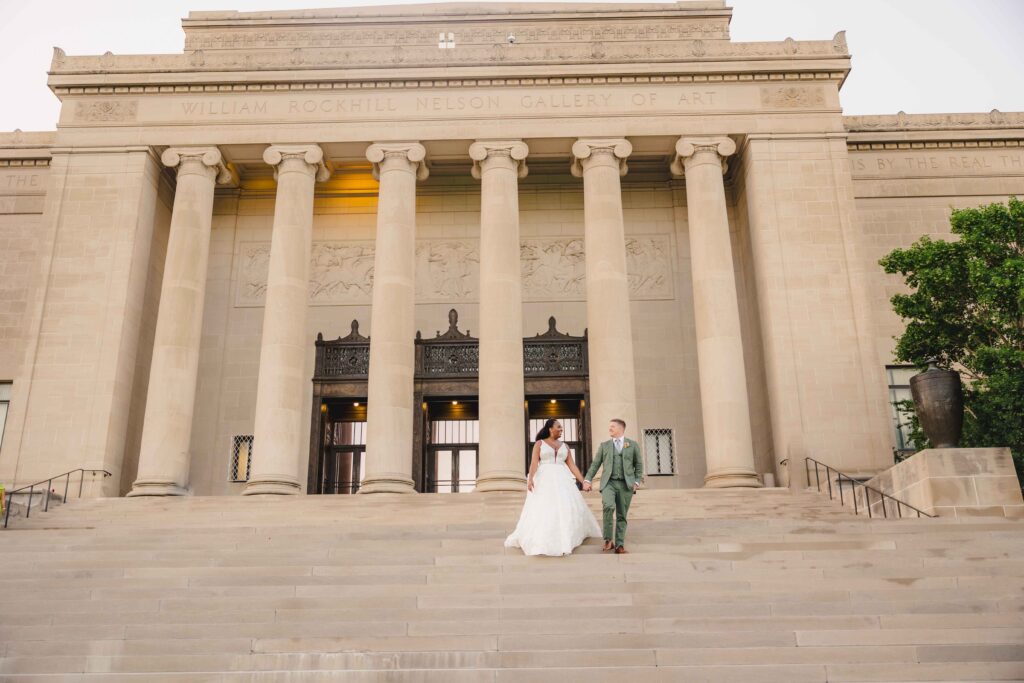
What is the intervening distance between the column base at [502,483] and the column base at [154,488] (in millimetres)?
7479

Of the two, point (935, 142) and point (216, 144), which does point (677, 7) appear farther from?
point (216, 144)

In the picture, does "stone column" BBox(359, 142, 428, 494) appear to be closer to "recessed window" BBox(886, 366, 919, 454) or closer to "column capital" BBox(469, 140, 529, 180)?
"column capital" BBox(469, 140, 529, 180)

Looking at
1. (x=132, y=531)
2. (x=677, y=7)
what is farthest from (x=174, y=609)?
(x=677, y=7)

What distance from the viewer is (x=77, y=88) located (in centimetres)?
2678

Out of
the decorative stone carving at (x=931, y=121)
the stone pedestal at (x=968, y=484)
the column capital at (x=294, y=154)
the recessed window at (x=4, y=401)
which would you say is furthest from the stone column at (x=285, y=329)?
the decorative stone carving at (x=931, y=121)

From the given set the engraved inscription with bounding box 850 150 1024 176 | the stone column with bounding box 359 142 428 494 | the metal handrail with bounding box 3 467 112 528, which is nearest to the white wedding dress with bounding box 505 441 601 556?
the stone column with bounding box 359 142 428 494

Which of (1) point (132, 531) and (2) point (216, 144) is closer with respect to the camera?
(1) point (132, 531)

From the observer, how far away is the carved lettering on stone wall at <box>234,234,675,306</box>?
2903 cm

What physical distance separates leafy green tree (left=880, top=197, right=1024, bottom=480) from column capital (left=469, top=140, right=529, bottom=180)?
10446 mm

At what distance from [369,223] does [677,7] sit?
12305 mm

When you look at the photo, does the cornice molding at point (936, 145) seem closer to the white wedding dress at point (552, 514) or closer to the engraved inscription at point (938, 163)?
the engraved inscription at point (938, 163)

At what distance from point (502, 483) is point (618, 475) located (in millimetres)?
8524

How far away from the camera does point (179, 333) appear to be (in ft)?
80.2

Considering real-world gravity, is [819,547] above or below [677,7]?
below
